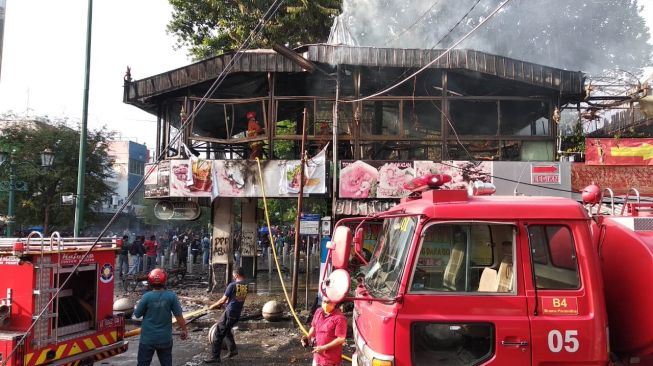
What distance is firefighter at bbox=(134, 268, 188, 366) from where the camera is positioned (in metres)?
5.55

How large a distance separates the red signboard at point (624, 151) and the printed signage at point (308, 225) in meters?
7.96

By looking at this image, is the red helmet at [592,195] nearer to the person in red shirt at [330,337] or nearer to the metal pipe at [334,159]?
the person in red shirt at [330,337]

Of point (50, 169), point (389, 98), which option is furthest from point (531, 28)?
point (50, 169)

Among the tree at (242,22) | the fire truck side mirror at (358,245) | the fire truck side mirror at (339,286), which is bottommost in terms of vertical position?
the fire truck side mirror at (339,286)

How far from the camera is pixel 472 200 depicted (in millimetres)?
3736

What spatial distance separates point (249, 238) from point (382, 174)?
536 centimetres

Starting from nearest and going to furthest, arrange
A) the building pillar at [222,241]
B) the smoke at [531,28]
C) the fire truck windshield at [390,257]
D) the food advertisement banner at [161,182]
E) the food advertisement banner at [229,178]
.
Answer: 1. the fire truck windshield at [390,257]
2. the food advertisement banner at [229,178]
3. the food advertisement banner at [161,182]
4. the building pillar at [222,241]
5. the smoke at [531,28]

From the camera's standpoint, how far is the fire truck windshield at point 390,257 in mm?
3529

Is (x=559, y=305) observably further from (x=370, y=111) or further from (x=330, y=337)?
(x=370, y=111)

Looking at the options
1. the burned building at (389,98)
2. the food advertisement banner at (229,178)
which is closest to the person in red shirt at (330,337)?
the food advertisement banner at (229,178)

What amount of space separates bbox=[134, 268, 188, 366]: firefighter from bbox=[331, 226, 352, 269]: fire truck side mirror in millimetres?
3026

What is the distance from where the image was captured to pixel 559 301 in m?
3.36

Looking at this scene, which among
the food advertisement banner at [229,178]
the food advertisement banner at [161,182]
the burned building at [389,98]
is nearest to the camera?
the burned building at [389,98]

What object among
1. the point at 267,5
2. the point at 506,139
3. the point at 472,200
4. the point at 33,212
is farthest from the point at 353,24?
the point at 472,200
